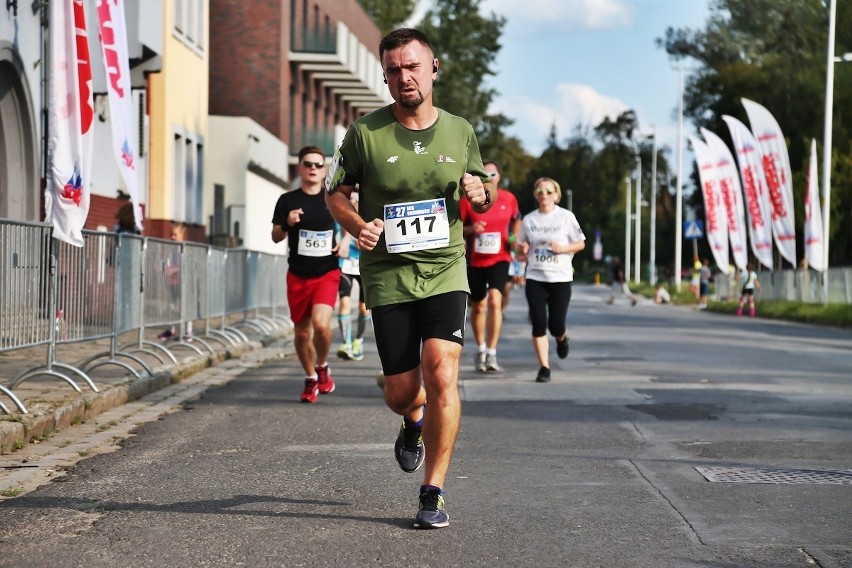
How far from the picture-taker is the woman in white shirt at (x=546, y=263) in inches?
582

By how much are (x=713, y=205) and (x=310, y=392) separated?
31.3 meters

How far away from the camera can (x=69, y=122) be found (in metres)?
12.8

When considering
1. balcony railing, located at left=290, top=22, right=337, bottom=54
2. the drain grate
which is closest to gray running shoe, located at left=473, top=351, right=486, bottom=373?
the drain grate

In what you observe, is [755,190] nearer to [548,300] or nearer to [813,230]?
[813,230]

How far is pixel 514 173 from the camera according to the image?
10312cm

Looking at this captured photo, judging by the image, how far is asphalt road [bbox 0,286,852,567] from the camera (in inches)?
241

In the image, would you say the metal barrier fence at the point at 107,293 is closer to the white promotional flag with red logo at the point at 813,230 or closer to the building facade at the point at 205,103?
the building facade at the point at 205,103

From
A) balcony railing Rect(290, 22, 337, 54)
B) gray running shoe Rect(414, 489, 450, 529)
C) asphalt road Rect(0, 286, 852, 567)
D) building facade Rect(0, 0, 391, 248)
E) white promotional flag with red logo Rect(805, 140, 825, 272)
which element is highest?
balcony railing Rect(290, 22, 337, 54)

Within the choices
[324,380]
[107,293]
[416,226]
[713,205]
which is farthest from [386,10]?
[416,226]

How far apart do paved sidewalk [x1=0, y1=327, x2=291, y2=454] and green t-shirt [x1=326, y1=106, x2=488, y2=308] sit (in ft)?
10.6

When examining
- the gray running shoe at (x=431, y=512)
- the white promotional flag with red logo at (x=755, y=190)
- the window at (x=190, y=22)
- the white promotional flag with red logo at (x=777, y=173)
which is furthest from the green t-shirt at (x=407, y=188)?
the white promotional flag with red logo at (x=755, y=190)

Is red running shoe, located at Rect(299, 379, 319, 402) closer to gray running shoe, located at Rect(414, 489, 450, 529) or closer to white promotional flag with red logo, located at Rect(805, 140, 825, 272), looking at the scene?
gray running shoe, located at Rect(414, 489, 450, 529)

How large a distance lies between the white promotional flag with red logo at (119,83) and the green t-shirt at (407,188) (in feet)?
27.8

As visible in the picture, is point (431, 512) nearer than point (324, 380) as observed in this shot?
Yes
